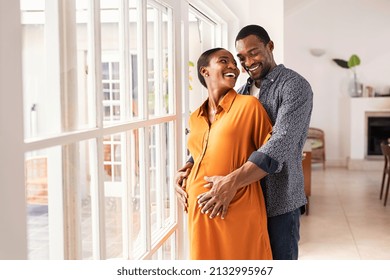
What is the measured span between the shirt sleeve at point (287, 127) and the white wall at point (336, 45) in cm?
576

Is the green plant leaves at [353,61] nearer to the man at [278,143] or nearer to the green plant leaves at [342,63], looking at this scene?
the green plant leaves at [342,63]

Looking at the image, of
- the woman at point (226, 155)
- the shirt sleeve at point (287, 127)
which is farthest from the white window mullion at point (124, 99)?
the shirt sleeve at point (287, 127)

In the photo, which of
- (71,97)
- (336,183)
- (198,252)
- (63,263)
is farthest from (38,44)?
(336,183)

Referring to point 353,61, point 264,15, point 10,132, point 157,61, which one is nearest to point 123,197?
point 157,61

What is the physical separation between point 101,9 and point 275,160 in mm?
471

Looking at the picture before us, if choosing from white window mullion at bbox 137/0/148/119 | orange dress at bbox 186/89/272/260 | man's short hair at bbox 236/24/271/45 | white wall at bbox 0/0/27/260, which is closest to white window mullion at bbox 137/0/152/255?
white window mullion at bbox 137/0/148/119

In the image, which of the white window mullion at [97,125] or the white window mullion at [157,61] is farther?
the white window mullion at [157,61]

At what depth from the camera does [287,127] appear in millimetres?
1168

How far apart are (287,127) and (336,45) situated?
620 centimetres

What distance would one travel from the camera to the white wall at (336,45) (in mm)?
6922

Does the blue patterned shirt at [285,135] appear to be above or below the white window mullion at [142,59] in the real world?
below

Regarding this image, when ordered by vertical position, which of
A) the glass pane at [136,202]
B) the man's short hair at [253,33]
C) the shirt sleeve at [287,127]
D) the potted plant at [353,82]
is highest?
the potted plant at [353,82]

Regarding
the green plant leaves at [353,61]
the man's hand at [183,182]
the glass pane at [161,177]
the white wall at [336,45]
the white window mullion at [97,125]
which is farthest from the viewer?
the white wall at [336,45]

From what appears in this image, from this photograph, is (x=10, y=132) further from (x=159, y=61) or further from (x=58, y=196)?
(x=159, y=61)
